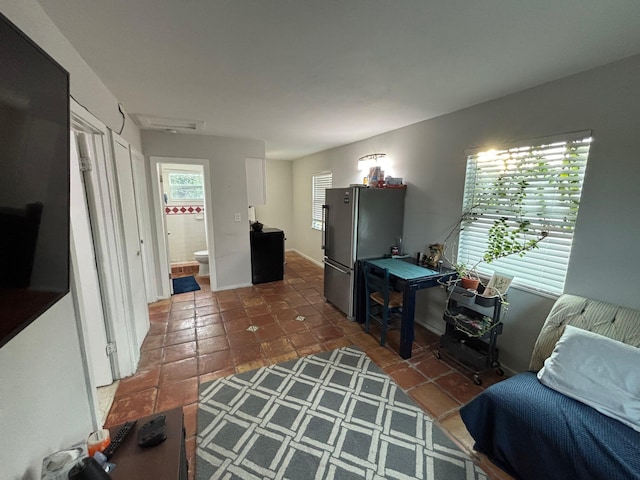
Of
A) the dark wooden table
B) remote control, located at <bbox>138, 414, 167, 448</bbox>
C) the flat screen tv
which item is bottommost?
the dark wooden table

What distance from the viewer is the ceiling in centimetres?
119

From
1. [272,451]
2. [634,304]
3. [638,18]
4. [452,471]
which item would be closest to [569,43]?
[638,18]

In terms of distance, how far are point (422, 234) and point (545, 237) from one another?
1154mm

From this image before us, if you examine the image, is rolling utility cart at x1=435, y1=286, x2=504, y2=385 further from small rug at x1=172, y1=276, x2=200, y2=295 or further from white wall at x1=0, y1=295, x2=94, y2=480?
small rug at x1=172, y1=276, x2=200, y2=295

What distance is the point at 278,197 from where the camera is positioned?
644cm

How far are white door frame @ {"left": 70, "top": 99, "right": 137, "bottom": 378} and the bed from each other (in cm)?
261

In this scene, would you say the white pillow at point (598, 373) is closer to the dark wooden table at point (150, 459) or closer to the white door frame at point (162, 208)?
the dark wooden table at point (150, 459)

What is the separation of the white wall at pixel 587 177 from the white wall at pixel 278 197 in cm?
369

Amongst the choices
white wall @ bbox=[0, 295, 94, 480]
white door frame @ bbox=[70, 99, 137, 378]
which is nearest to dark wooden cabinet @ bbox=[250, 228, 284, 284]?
white door frame @ bbox=[70, 99, 137, 378]

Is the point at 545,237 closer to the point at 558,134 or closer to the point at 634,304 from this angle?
the point at 634,304

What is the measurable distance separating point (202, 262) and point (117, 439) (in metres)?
3.88

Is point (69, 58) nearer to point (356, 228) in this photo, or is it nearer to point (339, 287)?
point (356, 228)

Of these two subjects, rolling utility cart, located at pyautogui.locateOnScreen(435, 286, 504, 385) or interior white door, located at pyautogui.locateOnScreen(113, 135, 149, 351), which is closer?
rolling utility cart, located at pyautogui.locateOnScreen(435, 286, 504, 385)

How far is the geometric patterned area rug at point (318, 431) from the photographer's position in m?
1.48
